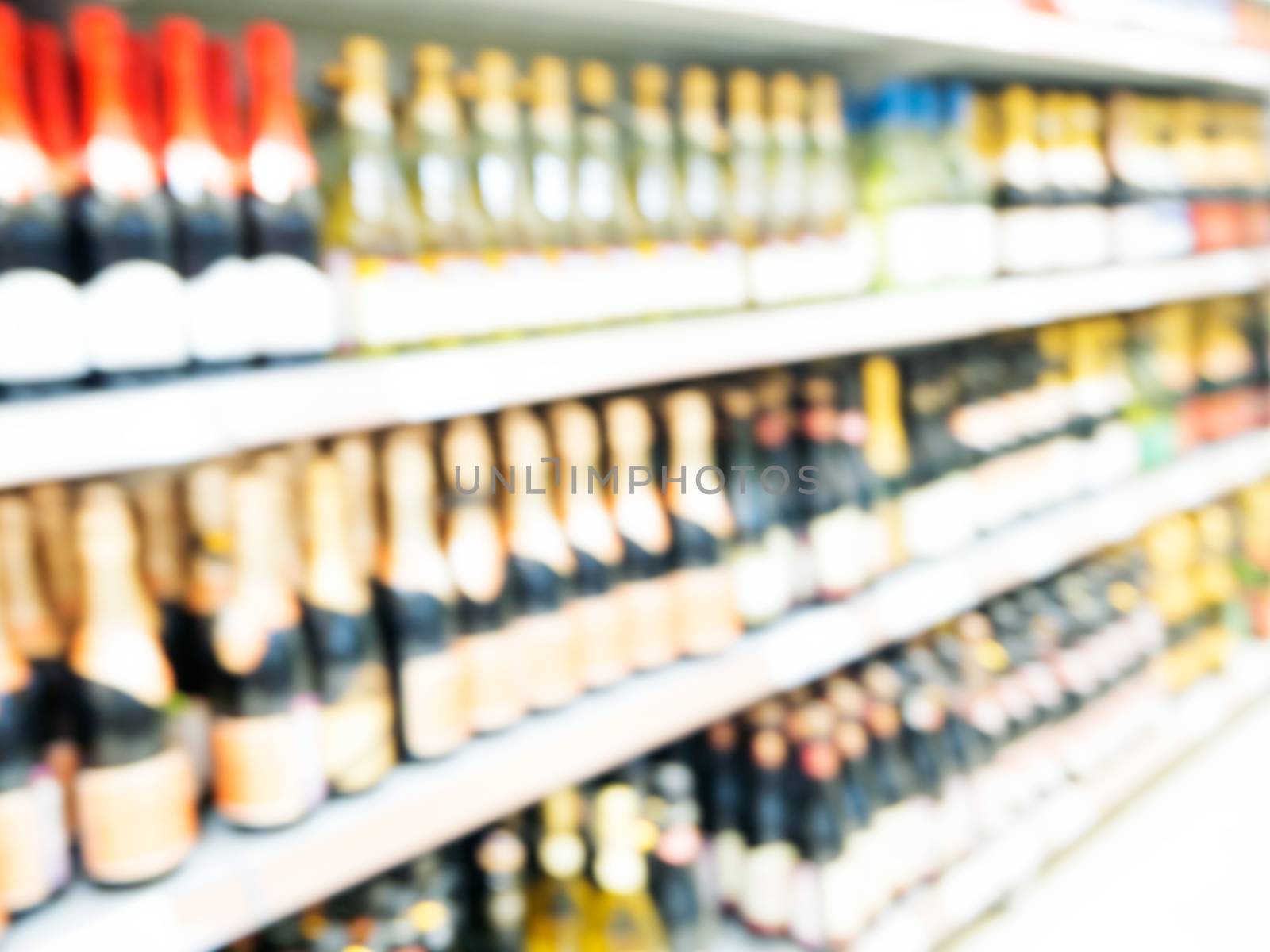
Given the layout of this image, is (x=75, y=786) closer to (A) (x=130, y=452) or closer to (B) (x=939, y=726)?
(A) (x=130, y=452)

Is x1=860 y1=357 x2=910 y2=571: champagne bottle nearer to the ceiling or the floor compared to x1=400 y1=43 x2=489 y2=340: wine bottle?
nearer to the floor

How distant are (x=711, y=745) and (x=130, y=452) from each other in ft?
3.02

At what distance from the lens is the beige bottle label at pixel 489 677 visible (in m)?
0.95

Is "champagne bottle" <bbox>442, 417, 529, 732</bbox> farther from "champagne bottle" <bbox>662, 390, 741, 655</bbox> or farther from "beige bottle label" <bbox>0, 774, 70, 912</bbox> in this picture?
"beige bottle label" <bbox>0, 774, 70, 912</bbox>

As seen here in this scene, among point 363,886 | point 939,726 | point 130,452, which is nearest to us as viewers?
Answer: point 130,452

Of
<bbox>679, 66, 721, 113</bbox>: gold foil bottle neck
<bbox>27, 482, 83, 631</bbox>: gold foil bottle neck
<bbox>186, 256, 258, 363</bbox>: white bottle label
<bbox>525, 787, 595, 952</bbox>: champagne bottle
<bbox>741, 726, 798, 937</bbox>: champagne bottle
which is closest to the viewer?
<bbox>186, 256, 258, 363</bbox>: white bottle label

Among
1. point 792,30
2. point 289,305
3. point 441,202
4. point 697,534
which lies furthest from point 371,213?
point 792,30

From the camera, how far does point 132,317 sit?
716 millimetres

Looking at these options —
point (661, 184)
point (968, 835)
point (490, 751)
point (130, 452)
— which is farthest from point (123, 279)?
point (968, 835)

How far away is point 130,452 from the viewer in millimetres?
671

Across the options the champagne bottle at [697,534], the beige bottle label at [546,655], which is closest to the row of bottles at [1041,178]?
the champagne bottle at [697,534]

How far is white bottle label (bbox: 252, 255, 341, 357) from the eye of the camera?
78 cm

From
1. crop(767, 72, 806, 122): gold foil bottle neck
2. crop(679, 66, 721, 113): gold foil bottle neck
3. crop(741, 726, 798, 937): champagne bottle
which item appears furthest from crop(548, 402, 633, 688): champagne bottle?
crop(767, 72, 806, 122): gold foil bottle neck

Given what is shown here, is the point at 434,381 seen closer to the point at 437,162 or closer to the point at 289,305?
the point at 289,305
